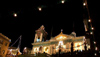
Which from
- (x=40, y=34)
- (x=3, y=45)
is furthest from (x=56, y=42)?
(x=3, y=45)

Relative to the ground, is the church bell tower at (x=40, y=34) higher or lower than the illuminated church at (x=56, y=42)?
higher

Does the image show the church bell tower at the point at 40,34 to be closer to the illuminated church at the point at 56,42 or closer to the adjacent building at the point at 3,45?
the illuminated church at the point at 56,42

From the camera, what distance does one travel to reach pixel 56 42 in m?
26.6

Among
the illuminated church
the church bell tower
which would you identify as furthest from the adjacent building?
the church bell tower

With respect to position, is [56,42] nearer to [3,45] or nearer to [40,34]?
[40,34]

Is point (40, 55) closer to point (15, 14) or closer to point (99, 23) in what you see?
point (15, 14)

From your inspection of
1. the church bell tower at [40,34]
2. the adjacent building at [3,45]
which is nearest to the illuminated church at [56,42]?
the church bell tower at [40,34]

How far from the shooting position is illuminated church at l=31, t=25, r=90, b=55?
2409cm

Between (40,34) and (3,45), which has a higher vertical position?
(40,34)

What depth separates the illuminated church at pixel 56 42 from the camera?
79.0ft

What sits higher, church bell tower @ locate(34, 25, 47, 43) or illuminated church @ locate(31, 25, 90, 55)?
church bell tower @ locate(34, 25, 47, 43)

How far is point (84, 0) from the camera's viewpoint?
14492 mm

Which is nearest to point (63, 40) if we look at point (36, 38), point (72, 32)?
point (72, 32)

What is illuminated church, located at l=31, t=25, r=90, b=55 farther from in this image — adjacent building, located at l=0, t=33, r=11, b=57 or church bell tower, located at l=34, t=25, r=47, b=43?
adjacent building, located at l=0, t=33, r=11, b=57
